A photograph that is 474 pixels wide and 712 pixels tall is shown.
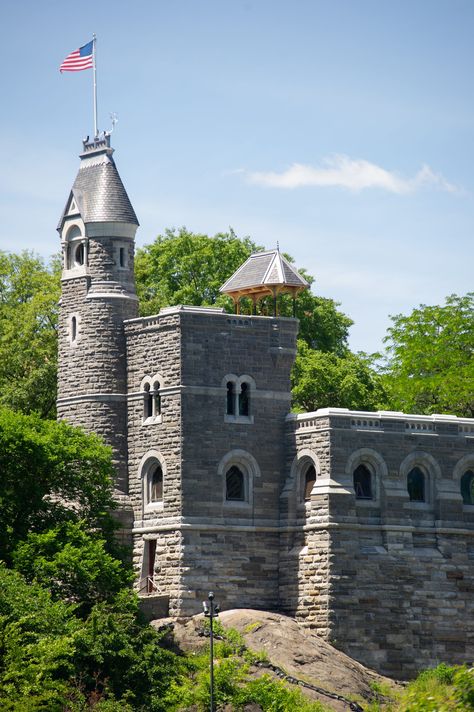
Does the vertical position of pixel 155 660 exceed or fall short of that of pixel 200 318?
it falls short

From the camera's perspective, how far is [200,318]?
61969mm

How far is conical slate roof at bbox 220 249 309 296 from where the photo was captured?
64.6 metres

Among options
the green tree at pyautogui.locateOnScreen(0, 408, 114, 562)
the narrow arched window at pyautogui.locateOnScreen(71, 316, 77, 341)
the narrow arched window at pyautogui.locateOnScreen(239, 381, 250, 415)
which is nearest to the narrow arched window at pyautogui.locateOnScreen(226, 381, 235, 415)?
the narrow arched window at pyautogui.locateOnScreen(239, 381, 250, 415)

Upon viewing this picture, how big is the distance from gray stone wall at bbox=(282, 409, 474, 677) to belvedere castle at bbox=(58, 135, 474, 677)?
0.05 meters

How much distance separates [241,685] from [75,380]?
46.5ft

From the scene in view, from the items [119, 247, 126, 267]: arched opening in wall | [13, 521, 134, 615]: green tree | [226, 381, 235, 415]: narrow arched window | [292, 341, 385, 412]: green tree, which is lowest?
[13, 521, 134, 615]: green tree

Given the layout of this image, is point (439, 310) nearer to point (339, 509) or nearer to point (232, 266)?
point (232, 266)

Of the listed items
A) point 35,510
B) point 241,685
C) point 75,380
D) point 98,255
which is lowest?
point 241,685

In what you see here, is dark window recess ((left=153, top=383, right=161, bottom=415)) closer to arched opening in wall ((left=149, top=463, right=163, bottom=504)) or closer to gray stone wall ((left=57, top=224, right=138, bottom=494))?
gray stone wall ((left=57, top=224, right=138, bottom=494))

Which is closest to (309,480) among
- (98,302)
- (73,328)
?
(98,302)

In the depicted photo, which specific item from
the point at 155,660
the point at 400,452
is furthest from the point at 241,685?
the point at 400,452

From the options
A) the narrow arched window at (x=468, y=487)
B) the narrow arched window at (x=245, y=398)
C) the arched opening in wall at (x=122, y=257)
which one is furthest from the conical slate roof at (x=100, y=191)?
the narrow arched window at (x=468, y=487)

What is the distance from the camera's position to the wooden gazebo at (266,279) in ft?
212

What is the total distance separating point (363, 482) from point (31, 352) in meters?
18.6
